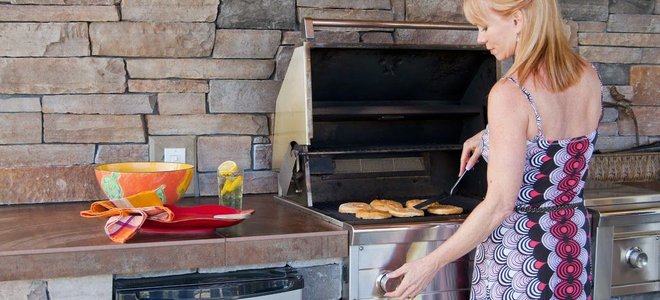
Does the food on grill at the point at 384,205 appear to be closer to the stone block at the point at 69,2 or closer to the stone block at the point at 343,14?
the stone block at the point at 343,14

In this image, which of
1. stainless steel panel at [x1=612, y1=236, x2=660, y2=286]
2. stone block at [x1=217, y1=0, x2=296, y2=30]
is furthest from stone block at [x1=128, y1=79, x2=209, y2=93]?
stainless steel panel at [x1=612, y1=236, x2=660, y2=286]

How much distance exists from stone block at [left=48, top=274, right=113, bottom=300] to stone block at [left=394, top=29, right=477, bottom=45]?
57.2 inches

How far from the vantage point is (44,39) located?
2.37 m

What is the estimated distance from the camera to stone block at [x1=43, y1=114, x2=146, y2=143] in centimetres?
241

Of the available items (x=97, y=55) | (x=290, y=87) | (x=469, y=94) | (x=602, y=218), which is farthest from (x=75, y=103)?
(x=602, y=218)

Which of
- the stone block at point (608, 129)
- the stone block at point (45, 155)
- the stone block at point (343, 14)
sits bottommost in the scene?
the stone block at point (45, 155)

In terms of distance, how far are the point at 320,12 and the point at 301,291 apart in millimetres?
1160

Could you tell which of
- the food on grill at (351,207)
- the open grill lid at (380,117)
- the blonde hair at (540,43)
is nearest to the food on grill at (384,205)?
the food on grill at (351,207)

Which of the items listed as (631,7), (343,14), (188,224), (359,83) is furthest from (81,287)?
(631,7)

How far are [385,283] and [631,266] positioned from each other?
851mm

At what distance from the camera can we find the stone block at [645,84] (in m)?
3.06

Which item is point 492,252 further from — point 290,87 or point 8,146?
point 8,146

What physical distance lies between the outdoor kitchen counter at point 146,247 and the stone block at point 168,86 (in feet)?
1.81

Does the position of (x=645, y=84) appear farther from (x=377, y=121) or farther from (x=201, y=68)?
(x=201, y=68)
